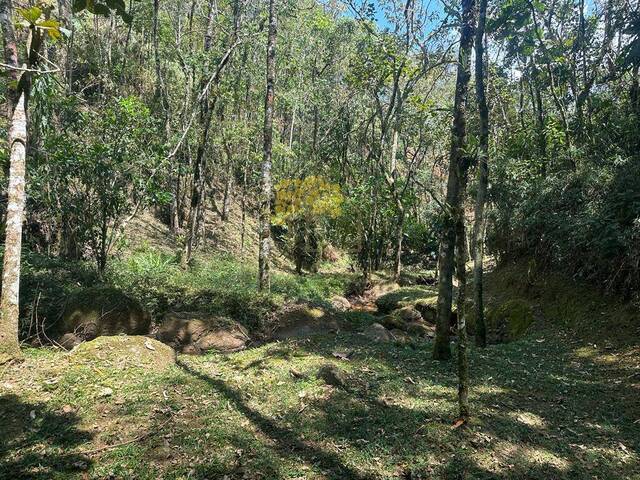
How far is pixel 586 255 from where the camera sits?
1133 cm

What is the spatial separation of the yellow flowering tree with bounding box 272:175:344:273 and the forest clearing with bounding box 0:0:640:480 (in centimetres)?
11

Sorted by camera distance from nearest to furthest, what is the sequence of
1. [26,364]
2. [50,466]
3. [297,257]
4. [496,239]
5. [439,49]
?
1. [50,466]
2. [26,364]
3. [439,49]
4. [496,239]
5. [297,257]

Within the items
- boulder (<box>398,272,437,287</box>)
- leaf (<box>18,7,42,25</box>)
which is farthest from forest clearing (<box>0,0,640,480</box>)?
boulder (<box>398,272,437,287</box>)

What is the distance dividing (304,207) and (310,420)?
15405mm

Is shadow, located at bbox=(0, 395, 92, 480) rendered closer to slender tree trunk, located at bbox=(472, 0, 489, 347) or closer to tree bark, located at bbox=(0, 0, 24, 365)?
tree bark, located at bbox=(0, 0, 24, 365)

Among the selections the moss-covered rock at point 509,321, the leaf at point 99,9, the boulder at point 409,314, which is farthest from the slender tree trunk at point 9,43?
the boulder at point 409,314

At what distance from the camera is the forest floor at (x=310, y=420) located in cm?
483

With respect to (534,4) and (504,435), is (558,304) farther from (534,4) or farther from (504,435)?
(534,4)

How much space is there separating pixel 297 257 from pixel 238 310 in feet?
30.1

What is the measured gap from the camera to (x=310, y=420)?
581cm

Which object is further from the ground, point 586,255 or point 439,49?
point 439,49

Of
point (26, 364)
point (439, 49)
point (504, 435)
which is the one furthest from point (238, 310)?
point (439, 49)

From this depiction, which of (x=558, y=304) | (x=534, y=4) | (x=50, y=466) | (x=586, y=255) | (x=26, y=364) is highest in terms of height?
(x=534, y=4)

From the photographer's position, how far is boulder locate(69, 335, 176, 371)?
7102 mm
